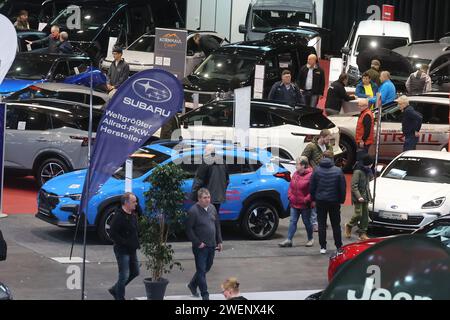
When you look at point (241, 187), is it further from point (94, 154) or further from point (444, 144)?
point (444, 144)

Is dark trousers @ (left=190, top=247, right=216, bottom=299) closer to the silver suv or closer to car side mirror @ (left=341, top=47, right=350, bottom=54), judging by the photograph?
the silver suv

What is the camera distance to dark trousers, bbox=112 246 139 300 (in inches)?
512

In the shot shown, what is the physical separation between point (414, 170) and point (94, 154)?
7.59 meters

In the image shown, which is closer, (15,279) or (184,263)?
(15,279)

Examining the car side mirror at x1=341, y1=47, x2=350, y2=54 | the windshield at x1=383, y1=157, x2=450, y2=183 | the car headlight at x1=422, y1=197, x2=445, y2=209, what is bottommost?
the car headlight at x1=422, y1=197, x2=445, y2=209

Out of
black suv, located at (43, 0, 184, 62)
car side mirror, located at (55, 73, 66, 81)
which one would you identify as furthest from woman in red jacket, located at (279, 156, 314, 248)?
black suv, located at (43, 0, 184, 62)

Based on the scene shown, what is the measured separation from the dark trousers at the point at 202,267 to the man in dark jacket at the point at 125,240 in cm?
79

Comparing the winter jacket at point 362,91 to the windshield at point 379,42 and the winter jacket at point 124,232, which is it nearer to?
the windshield at point 379,42

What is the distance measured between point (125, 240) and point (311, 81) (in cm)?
1326

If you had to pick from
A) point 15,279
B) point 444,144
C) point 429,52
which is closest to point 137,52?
point 429,52

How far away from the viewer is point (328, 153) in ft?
56.2

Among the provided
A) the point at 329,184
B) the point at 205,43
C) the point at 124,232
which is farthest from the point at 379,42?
the point at 124,232

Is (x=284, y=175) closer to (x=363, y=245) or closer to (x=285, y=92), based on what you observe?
(x=363, y=245)
